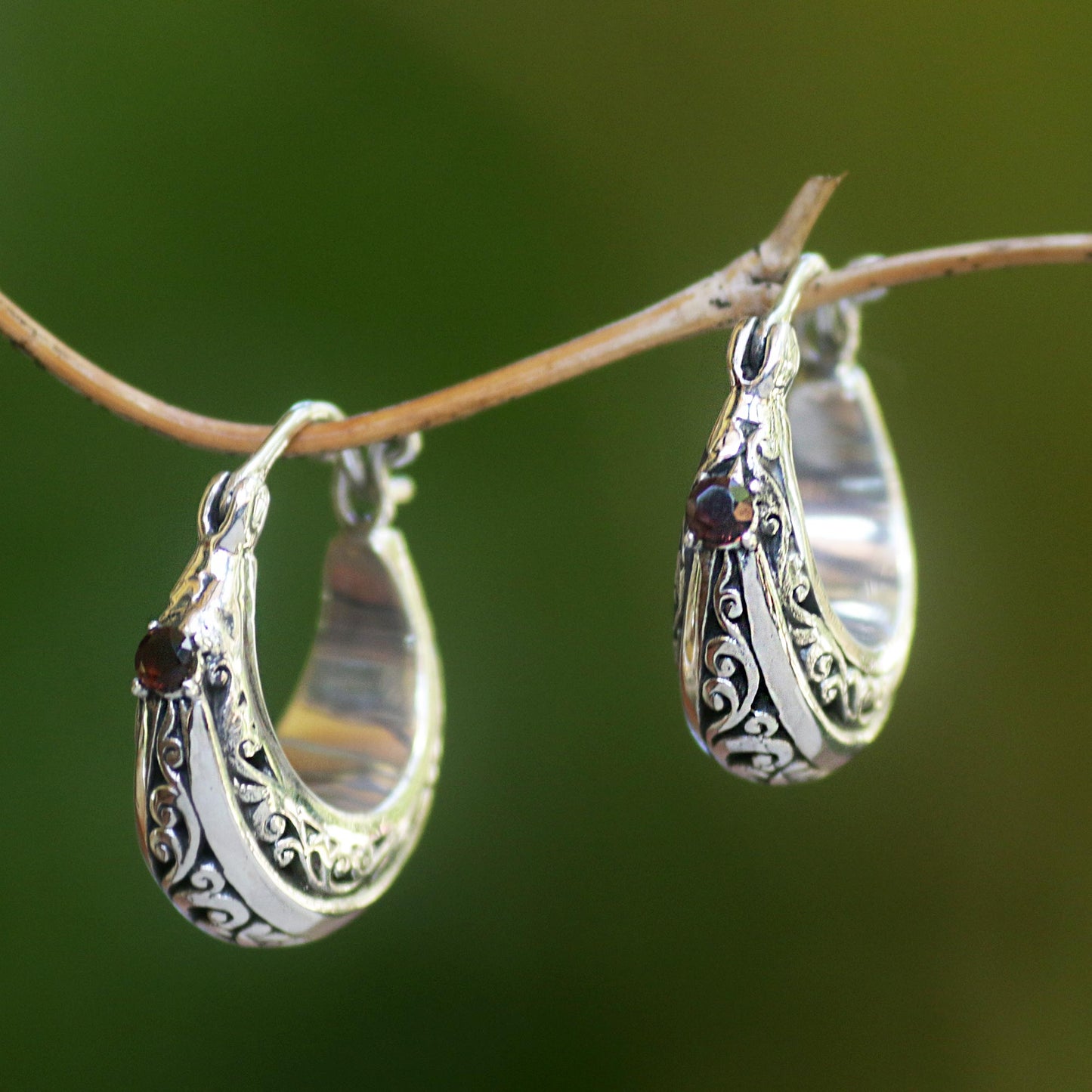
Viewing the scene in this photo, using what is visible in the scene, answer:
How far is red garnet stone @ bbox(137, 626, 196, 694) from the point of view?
50cm

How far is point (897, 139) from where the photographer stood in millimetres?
1087

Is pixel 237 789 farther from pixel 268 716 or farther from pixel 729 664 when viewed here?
pixel 729 664

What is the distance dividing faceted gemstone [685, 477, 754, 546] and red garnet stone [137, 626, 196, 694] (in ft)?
0.66

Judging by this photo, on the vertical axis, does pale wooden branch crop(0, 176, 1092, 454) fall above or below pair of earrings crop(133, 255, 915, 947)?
above

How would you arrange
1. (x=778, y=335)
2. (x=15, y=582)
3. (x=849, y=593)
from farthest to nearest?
1. (x=15, y=582)
2. (x=849, y=593)
3. (x=778, y=335)

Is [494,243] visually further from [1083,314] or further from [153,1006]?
[153,1006]

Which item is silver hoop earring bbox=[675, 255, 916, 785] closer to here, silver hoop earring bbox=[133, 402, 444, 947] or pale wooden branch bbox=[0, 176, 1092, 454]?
pale wooden branch bbox=[0, 176, 1092, 454]

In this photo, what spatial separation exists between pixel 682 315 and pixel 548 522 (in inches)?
22.2

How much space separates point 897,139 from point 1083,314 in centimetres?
21

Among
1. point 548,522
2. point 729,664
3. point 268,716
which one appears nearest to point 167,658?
point 268,716

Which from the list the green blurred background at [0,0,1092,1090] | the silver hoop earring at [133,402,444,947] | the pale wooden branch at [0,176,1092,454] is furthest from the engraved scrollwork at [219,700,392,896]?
the green blurred background at [0,0,1092,1090]

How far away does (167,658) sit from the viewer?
50cm

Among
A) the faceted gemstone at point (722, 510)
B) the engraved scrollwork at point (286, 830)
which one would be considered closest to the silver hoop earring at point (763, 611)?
the faceted gemstone at point (722, 510)

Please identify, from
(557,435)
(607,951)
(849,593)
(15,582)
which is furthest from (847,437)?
(15,582)
